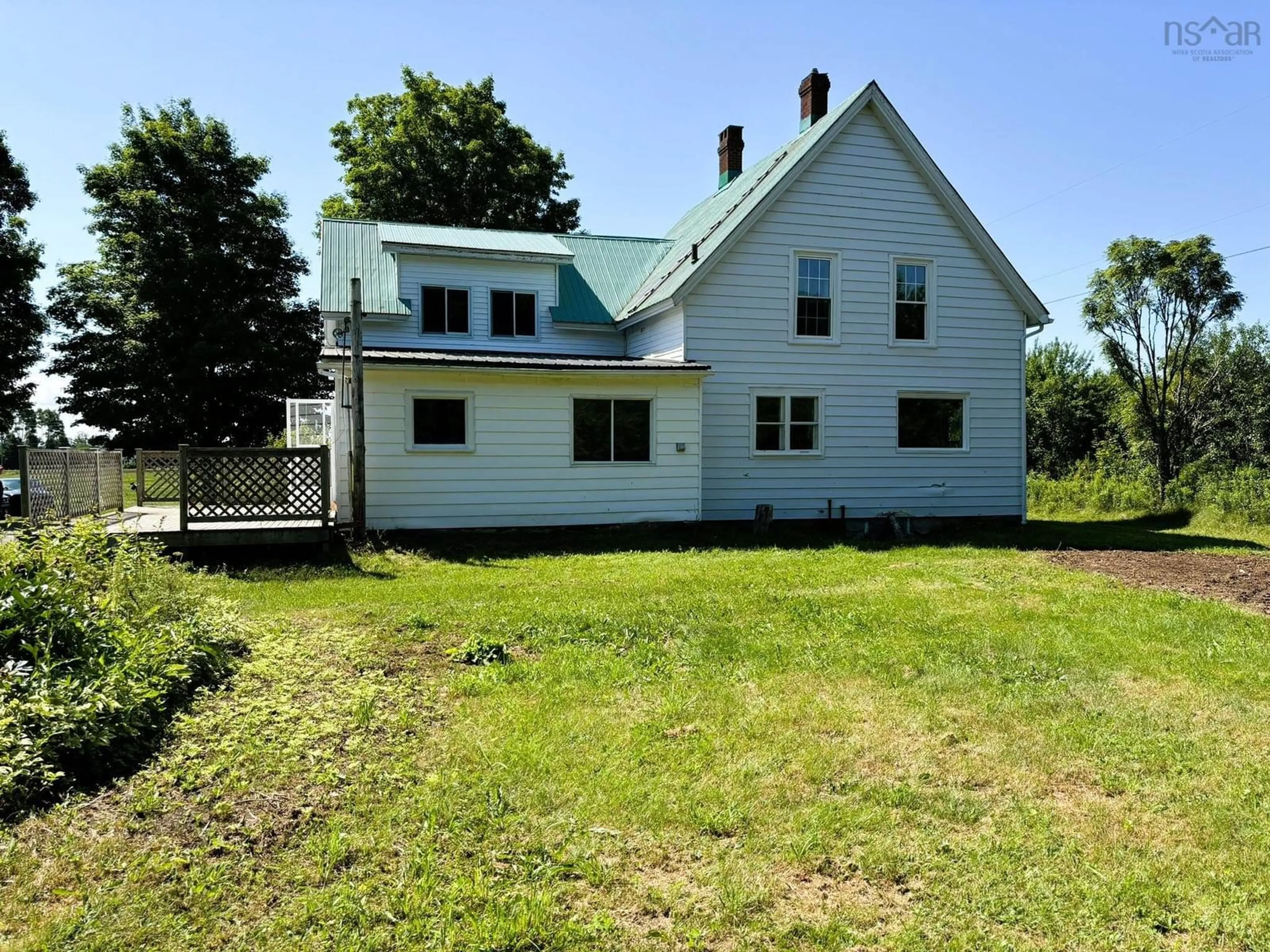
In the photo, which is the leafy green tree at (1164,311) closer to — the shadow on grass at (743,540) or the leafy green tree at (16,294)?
the shadow on grass at (743,540)

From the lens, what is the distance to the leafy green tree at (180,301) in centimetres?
2897

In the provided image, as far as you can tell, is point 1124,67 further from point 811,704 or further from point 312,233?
point 312,233

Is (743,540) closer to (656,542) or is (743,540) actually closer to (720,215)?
(656,542)

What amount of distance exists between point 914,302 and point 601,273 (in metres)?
7.86

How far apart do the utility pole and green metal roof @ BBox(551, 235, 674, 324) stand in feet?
20.3

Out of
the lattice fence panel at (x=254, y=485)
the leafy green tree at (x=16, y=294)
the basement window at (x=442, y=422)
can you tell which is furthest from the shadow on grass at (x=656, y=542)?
the leafy green tree at (x=16, y=294)

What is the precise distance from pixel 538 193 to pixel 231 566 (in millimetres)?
26219

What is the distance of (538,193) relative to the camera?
33.0 m

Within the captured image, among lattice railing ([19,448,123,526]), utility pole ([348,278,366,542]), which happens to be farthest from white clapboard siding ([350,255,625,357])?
lattice railing ([19,448,123,526])

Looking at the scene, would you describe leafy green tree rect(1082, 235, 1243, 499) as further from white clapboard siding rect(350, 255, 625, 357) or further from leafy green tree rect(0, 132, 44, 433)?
leafy green tree rect(0, 132, 44, 433)

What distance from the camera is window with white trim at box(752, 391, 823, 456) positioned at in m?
16.1

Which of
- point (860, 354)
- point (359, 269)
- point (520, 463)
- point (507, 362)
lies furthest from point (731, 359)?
point (359, 269)

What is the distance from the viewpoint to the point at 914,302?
16828mm

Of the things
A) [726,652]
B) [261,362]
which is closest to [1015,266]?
[726,652]
